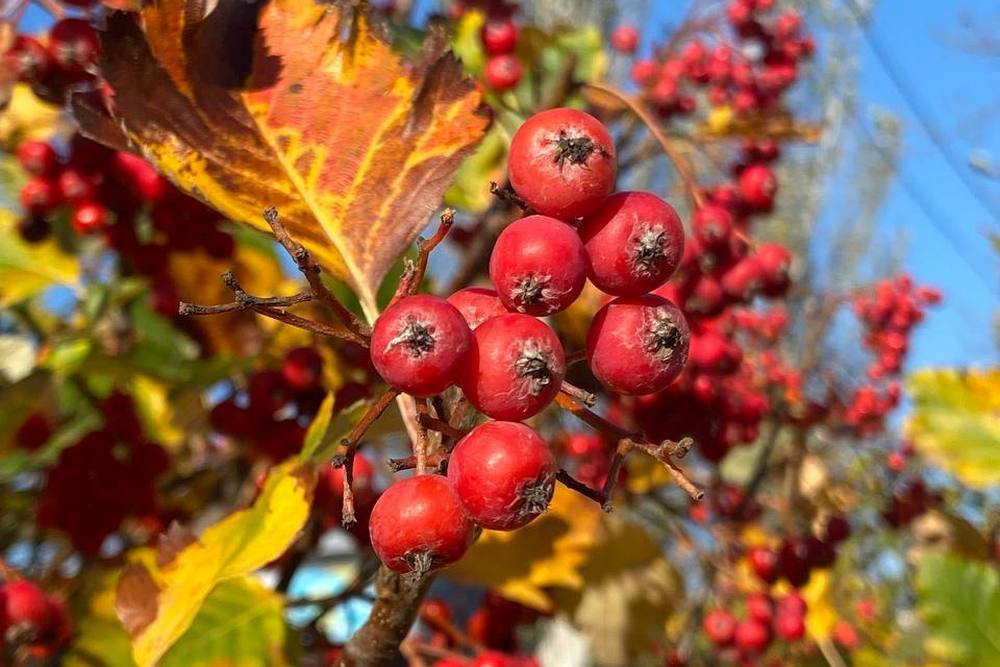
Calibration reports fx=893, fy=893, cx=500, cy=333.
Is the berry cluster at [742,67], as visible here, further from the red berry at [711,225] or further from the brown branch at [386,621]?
the brown branch at [386,621]

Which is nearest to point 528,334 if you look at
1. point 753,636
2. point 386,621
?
point 386,621

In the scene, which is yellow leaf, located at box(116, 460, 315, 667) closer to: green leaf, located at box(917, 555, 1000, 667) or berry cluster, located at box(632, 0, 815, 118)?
green leaf, located at box(917, 555, 1000, 667)

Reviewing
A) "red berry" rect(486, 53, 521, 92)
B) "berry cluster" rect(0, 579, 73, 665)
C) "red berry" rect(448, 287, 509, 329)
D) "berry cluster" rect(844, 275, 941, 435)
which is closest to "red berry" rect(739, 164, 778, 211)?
"red berry" rect(486, 53, 521, 92)

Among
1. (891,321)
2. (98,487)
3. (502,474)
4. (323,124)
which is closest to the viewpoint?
(502,474)

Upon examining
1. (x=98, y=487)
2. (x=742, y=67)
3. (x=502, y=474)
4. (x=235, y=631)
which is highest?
(x=502, y=474)

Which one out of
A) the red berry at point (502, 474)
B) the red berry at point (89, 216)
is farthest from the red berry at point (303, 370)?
the red berry at point (502, 474)

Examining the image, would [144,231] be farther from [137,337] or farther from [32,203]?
[137,337]

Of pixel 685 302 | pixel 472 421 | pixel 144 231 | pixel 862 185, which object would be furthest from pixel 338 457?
pixel 862 185

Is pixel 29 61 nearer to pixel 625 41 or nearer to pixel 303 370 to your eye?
pixel 303 370

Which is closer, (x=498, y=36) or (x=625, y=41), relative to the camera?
(x=498, y=36)
